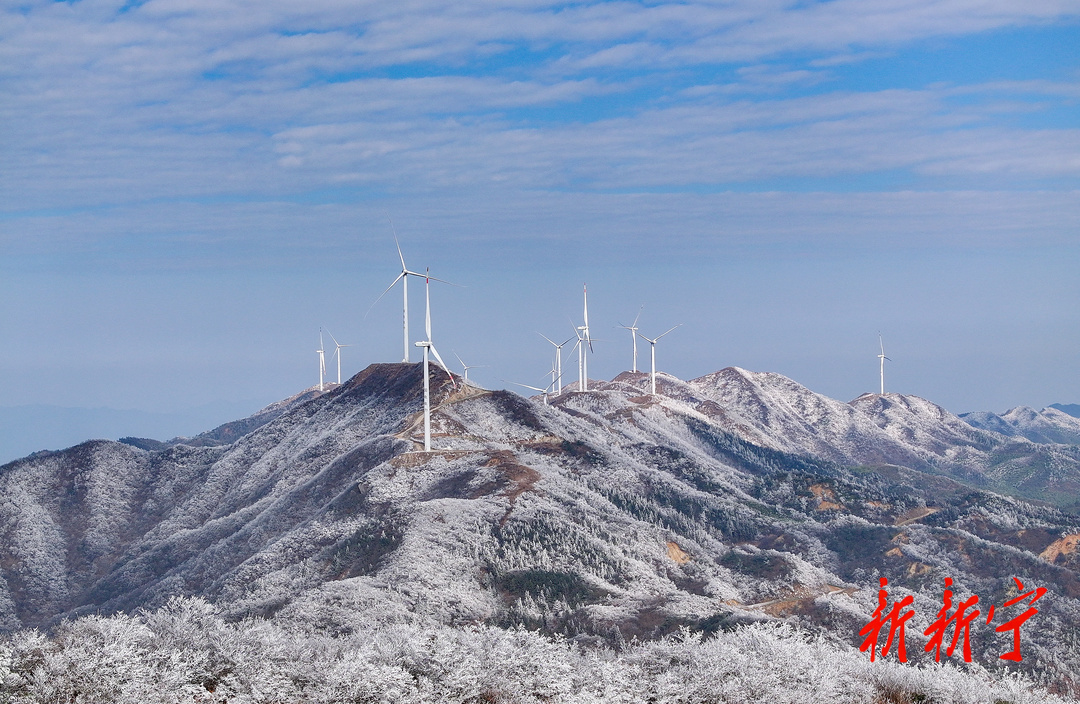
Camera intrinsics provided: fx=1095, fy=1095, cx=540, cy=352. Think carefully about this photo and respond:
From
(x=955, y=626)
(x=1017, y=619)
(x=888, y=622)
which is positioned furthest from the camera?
(x=955, y=626)

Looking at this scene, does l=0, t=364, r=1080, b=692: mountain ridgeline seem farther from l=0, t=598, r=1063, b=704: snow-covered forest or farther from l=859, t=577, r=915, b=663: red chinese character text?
l=0, t=598, r=1063, b=704: snow-covered forest

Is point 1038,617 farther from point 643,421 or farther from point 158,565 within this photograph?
point 643,421

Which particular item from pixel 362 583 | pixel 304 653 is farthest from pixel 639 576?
pixel 304 653

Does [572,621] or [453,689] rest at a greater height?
[453,689]

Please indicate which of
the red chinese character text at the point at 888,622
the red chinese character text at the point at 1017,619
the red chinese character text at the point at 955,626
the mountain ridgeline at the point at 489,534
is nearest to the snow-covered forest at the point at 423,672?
the red chinese character text at the point at 888,622

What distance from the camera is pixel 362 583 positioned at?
3155 inches

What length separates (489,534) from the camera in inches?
3607

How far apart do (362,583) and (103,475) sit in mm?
78193

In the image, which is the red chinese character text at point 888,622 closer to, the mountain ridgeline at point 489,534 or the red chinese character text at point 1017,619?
the mountain ridgeline at point 489,534

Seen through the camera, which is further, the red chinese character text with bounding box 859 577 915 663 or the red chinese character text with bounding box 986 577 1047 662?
the red chinese character text with bounding box 986 577 1047 662

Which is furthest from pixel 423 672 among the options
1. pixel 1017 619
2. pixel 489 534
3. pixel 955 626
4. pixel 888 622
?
pixel 1017 619

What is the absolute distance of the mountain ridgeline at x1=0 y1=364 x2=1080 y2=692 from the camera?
3155 inches

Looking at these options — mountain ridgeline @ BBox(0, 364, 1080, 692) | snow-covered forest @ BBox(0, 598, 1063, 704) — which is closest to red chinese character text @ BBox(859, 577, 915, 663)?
mountain ridgeline @ BBox(0, 364, 1080, 692)

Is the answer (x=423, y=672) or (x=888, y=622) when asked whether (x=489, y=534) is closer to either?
(x=888, y=622)
